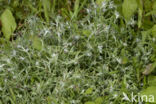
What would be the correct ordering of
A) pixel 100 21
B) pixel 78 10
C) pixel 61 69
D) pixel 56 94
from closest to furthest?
Result: pixel 56 94 < pixel 61 69 < pixel 100 21 < pixel 78 10

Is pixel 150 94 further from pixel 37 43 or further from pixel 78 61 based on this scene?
pixel 37 43

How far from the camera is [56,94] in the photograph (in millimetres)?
2125

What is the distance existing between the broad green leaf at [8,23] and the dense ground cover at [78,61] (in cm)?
21

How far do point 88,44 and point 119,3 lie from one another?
52 centimetres

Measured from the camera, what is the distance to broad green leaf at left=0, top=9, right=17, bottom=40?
2785 millimetres

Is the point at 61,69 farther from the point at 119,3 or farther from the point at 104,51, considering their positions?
the point at 119,3

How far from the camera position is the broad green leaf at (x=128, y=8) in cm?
233

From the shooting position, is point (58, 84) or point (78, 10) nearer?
point (58, 84)

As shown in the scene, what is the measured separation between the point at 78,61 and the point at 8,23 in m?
0.91

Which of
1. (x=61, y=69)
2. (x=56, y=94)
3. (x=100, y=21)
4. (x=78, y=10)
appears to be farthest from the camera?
(x=78, y=10)

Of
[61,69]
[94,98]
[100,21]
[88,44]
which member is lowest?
[94,98]

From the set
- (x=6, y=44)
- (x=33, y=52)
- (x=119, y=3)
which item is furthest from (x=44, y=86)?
(x=119, y=3)

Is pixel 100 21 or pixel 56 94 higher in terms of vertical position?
pixel 100 21

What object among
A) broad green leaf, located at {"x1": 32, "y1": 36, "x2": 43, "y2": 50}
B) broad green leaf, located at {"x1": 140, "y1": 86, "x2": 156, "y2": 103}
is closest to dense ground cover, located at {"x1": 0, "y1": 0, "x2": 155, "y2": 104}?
broad green leaf, located at {"x1": 32, "y1": 36, "x2": 43, "y2": 50}
